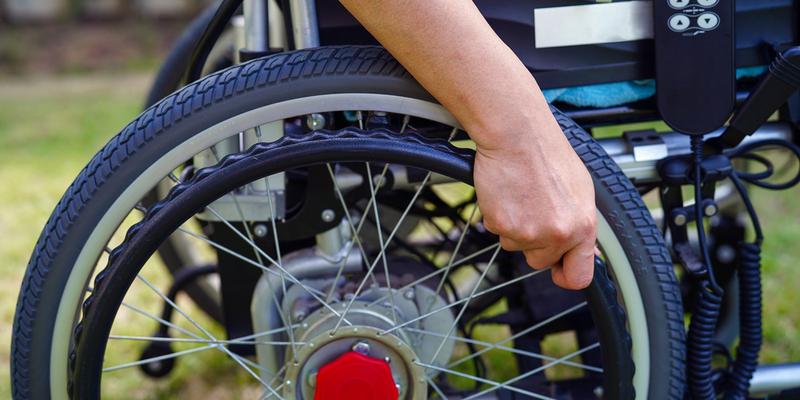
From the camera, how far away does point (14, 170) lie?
113 inches

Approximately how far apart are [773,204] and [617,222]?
1.57 meters

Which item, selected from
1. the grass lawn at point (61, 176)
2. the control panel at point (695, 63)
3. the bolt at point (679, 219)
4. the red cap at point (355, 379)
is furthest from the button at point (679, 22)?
the grass lawn at point (61, 176)

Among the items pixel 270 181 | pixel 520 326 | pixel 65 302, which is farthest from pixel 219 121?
pixel 520 326

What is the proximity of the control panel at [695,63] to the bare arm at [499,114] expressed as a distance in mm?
215

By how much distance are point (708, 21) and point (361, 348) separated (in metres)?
0.59

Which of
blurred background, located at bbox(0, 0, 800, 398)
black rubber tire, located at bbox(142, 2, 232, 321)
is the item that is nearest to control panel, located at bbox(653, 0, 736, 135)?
blurred background, located at bbox(0, 0, 800, 398)

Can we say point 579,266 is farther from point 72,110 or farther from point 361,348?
point 72,110

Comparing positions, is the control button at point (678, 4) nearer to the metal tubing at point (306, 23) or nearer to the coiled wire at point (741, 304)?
the coiled wire at point (741, 304)

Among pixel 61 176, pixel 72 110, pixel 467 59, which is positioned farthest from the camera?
pixel 72 110

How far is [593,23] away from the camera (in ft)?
3.55

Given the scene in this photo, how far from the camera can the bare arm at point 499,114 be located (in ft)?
3.03

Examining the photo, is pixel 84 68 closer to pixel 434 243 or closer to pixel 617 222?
pixel 434 243

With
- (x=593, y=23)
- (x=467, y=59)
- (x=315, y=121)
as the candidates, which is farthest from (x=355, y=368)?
(x=593, y=23)

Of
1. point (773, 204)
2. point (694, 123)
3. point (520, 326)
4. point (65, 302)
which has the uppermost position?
point (694, 123)
